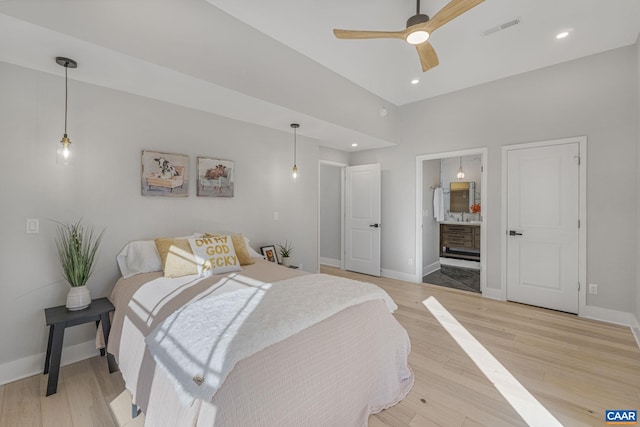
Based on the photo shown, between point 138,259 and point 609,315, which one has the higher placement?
point 138,259

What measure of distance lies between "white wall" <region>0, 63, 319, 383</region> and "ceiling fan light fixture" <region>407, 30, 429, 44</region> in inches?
90.9

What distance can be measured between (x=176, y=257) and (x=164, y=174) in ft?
3.27

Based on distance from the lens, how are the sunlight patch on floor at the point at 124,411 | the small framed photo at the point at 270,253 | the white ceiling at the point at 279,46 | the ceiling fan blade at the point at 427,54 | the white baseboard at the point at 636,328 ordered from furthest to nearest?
the small framed photo at the point at 270,253, the white baseboard at the point at 636,328, the ceiling fan blade at the point at 427,54, the white ceiling at the point at 279,46, the sunlight patch on floor at the point at 124,411

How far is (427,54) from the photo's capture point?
2.53 m

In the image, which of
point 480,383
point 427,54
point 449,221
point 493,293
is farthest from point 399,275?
point 427,54

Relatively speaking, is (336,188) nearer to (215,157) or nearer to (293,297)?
(215,157)

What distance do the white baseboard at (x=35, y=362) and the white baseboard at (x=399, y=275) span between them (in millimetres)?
4317

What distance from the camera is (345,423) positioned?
157cm

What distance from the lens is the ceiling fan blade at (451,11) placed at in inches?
72.4

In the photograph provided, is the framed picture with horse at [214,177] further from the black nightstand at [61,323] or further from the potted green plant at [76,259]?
the black nightstand at [61,323]

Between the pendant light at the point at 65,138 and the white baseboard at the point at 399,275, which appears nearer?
the pendant light at the point at 65,138

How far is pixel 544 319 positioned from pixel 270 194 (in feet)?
12.6

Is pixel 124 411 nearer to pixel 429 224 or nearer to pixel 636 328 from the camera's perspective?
pixel 636 328

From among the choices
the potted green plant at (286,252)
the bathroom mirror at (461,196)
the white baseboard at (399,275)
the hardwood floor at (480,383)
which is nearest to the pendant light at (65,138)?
the hardwood floor at (480,383)
